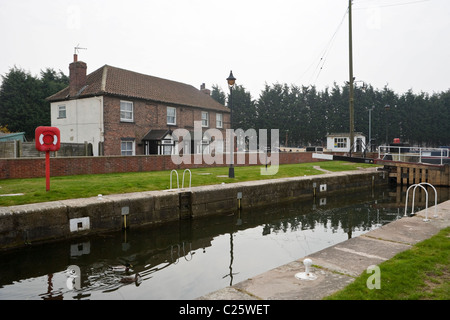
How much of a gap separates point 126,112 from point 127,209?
17.5 metres

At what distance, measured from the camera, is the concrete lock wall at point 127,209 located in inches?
317

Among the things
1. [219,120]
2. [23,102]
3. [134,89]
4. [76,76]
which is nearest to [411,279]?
[134,89]

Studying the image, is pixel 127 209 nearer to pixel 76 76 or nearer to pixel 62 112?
pixel 76 76

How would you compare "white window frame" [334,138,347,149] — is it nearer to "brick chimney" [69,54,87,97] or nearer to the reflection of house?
the reflection of house

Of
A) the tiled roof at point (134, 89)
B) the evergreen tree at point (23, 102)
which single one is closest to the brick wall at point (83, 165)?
the tiled roof at point (134, 89)

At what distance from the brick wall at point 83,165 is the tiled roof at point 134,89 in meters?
8.45

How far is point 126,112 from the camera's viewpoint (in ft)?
85.0

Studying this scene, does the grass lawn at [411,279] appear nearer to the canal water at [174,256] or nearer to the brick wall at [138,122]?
the canal water at [174,256]

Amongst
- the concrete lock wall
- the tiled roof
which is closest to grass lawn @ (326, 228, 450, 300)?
the concrete lock wall

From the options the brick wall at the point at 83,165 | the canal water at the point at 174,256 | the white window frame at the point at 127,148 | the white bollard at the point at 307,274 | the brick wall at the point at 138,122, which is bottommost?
the canal water at the point at 174,256

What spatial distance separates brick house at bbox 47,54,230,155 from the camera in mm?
24500

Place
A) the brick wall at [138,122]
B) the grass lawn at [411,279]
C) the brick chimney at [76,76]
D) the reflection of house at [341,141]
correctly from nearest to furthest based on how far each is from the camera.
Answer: the grass lawn at [411,279], the brick wall at [138,122], the brick chimney at [76,76], the reflection of house at [341,141]

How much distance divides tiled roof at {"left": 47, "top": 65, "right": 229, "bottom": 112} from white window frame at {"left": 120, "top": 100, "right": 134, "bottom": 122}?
26.7 inches
